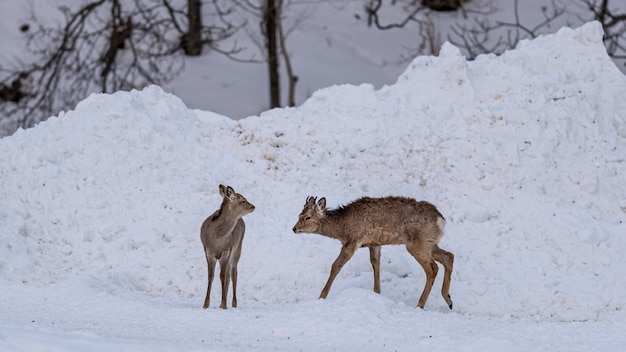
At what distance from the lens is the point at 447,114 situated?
2008 cm

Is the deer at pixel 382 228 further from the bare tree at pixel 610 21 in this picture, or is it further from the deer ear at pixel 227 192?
the bare tree at pixel 610 21

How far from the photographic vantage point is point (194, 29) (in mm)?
34469

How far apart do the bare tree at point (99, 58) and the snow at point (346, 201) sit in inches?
472

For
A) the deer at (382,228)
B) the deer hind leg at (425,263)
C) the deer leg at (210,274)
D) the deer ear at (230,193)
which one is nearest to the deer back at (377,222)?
the deer at (382,228)

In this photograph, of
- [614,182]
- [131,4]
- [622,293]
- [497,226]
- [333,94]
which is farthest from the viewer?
[131,4]

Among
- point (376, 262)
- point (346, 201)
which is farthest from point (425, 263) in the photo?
point (346, 201)

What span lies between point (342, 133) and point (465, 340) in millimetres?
7177

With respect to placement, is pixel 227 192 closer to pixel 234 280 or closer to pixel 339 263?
pixel 234 280

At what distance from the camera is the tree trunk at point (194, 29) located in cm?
3372

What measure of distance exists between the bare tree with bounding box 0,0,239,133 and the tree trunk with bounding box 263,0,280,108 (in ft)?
6.69

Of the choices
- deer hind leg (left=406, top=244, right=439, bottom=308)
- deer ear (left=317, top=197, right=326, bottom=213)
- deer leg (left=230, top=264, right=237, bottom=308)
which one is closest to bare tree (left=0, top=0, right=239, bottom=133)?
deer ear (left=317, top=197, right=326, bottom=213)

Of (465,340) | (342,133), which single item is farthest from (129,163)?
(465,340)

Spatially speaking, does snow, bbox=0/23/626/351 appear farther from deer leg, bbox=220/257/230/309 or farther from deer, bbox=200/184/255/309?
deer, bbox=200/184/255/309

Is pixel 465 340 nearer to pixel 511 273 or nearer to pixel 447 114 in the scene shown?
pixel 511 273
